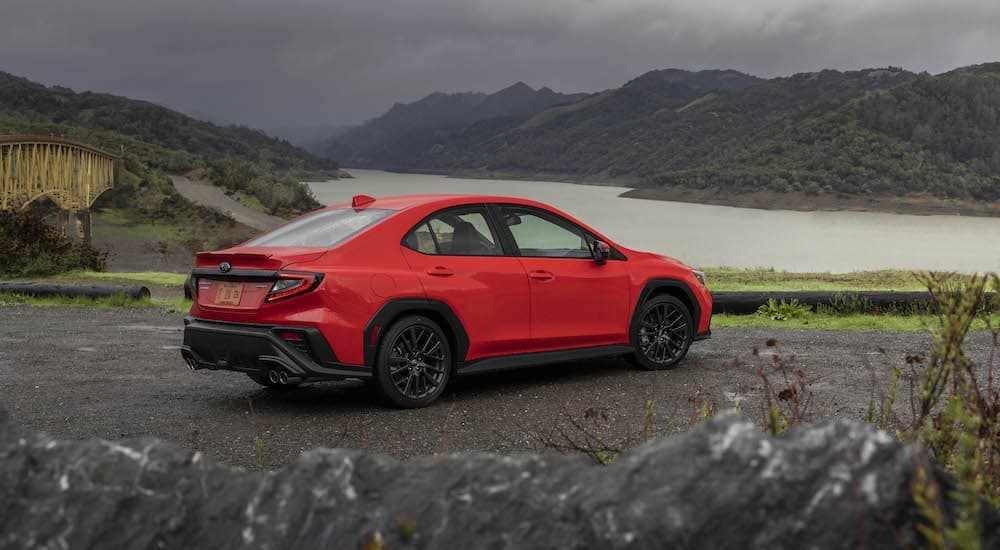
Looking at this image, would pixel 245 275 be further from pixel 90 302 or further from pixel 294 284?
pixel 90 302

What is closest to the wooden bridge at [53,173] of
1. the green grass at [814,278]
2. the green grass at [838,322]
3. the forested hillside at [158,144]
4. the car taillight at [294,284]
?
→ the forested hillside at [158,144]

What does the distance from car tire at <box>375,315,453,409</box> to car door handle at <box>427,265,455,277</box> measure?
33cm

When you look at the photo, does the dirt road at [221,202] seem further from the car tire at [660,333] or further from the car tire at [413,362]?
the car tire at [413,362]

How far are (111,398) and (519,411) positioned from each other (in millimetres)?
3213

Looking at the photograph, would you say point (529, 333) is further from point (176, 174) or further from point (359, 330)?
point (176, 174)

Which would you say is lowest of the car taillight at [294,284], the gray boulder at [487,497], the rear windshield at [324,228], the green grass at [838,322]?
the green grass at [838,322]

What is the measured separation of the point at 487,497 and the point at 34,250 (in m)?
23.3

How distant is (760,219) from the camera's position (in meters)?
114

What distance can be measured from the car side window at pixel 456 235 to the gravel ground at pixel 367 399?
1.16m

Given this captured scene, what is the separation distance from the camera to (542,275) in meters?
7.67

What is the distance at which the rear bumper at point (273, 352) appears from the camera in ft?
21.1

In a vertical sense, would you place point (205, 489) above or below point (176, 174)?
below

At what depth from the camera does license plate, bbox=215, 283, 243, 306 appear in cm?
671

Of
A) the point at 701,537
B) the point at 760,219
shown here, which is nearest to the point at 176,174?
→ the point at 760,219
